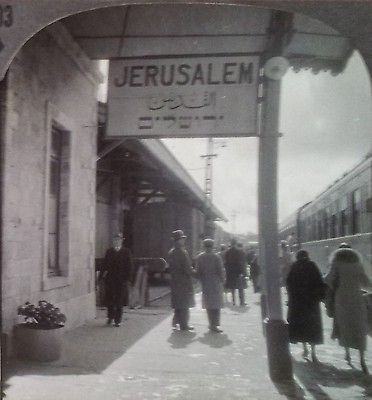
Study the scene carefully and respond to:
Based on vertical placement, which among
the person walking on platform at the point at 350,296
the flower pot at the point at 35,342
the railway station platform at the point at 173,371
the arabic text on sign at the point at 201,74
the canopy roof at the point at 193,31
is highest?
the canopy roof at the point at 193,31

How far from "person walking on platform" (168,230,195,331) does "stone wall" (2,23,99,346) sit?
1325 mm

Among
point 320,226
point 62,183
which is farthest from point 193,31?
point 320,226

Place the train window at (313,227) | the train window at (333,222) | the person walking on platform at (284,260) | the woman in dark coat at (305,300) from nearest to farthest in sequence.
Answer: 1. the woman in dark coat at (305,300)
2. the person walking on platform at (284,260)
3. the train window at (333,222)
4. the train window at (313,227)

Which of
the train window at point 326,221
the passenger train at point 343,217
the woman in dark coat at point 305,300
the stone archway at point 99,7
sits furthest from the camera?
the train window at point 326,221

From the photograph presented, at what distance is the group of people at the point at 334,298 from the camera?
5355mm

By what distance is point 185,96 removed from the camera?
5211 mm

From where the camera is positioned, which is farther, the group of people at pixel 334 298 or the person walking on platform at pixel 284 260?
the person walking on platform at pixel 284 260

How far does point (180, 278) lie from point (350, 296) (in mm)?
2936

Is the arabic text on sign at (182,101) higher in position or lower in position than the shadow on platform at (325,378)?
higher

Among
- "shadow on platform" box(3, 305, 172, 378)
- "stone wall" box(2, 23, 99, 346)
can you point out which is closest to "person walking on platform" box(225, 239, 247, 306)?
"shadow on platform" box(3, 305, 172, 378)

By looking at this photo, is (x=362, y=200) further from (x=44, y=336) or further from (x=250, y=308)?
(x=44, y=336)

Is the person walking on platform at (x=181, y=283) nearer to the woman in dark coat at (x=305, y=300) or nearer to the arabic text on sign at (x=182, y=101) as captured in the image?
the woman in dark coat at (x=305, y=300)

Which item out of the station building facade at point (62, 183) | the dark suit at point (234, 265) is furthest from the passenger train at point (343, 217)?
the station building facade at point (62, 183)

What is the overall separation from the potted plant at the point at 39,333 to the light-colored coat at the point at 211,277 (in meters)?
2.86
